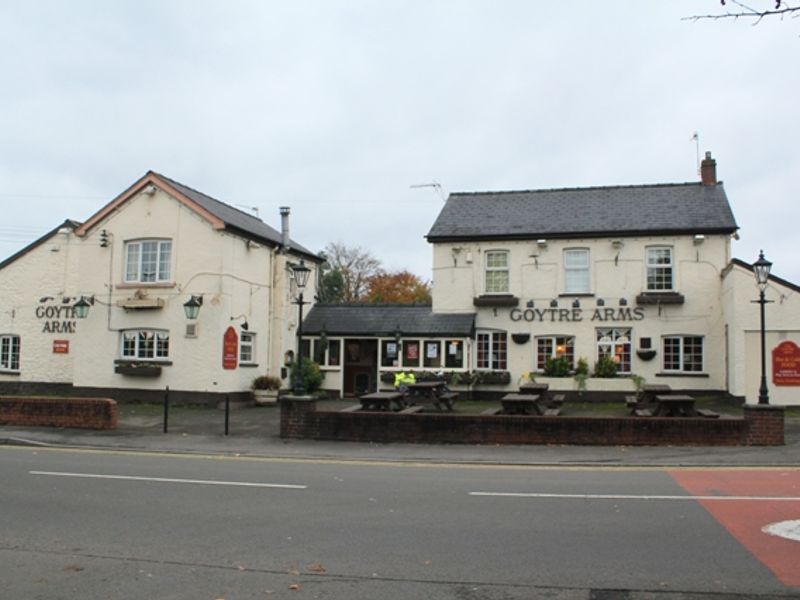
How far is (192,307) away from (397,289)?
43196 mm

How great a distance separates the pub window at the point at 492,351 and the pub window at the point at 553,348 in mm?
1254

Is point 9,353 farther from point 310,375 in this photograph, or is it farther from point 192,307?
point 310,375

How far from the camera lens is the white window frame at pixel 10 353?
29.1m

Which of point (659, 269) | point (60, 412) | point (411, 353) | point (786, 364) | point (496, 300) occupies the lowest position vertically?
point (60, 412)

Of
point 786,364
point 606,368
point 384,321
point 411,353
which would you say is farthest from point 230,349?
point 786,364

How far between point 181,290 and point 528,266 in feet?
41.4

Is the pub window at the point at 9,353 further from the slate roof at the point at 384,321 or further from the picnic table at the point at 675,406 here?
the picnic table at the point at 675,406

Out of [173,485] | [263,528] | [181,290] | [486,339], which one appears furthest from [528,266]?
[263,528]

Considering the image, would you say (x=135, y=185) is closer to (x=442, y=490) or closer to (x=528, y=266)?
(x=528, y=266)

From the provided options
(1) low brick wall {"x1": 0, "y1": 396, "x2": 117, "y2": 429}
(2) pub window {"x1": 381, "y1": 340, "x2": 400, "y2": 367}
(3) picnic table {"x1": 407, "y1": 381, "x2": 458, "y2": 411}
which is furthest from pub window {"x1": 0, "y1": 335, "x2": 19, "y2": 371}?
(3) picnic table {"x1": 407, "y1": 381, "x2": 458, "y2": 411}

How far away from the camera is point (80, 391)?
2633cm

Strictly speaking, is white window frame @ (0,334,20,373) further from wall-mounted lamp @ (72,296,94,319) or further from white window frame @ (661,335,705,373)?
white window frame @ (661,335,705,373)

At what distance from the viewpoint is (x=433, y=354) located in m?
27.7

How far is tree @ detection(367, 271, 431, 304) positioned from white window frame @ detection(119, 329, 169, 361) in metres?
39.2
